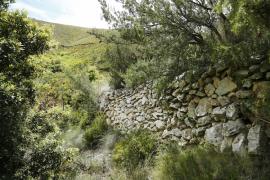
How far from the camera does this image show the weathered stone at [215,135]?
18.9 ft

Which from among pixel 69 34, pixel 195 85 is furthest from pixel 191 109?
pixel 69 34

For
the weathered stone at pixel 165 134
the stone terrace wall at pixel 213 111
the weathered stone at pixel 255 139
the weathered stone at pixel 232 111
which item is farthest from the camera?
the weathered stone at pixel 165 134

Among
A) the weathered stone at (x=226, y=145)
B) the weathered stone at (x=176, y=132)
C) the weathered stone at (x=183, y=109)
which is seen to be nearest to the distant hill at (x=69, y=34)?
the weathered stone at (x=176, y=132)

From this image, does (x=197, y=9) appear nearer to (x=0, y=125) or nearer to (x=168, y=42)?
(x=168, y=42)

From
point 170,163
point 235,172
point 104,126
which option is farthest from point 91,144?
point 235,172

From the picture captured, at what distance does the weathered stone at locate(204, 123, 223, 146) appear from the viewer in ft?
18.9

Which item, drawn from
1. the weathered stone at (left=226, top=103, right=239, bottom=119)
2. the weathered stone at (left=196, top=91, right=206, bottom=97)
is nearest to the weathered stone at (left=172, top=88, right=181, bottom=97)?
the weathered stone at (left=196, top=91, right=206, bottom=97)

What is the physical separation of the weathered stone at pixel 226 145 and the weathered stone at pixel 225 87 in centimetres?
94

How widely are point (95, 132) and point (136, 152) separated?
3.26m

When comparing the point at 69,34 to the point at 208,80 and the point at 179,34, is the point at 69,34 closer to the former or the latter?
the point at 179,34

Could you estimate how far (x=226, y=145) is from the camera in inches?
214

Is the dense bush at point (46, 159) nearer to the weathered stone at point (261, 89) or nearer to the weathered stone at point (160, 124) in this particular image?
the weathered stone at point (160, 124)

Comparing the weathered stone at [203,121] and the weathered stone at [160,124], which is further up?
the weathered stone at [203,121]

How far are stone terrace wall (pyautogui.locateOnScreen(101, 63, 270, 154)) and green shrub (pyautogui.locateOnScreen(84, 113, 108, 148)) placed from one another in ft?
6.67
